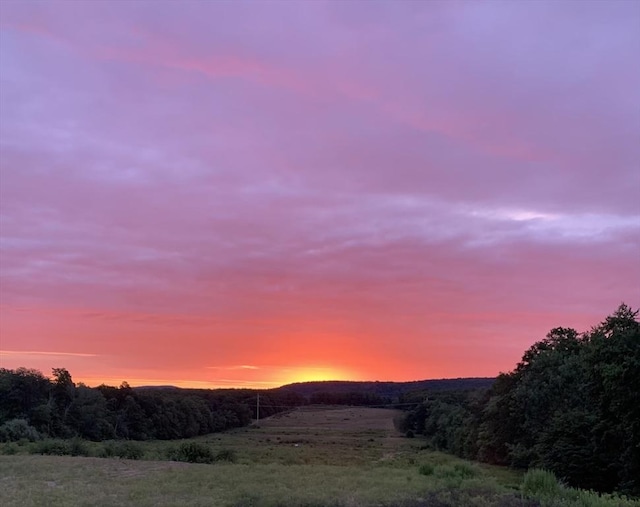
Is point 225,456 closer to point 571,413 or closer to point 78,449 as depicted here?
point 78,449

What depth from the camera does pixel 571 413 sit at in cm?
3806

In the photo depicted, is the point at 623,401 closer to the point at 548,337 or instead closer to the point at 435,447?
the point at 548,337

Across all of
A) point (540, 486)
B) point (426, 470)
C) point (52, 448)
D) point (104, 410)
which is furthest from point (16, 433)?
point (540, 486)

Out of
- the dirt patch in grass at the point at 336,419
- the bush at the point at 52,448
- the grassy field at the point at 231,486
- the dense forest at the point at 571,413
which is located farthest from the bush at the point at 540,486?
the dirt patch in grass at the point at 336,419

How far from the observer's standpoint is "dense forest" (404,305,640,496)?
90.9 ft

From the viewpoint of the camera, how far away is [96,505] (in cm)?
1719

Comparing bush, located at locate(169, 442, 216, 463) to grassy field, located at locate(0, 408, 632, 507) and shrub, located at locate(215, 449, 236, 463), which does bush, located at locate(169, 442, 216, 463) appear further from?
grassy field, located at locate(0, 408, 632, 507)

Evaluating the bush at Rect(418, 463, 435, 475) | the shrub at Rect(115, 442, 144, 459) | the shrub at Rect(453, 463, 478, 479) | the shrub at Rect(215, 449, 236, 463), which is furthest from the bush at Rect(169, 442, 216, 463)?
the shrub at Rect(453, 463, 478, 479)

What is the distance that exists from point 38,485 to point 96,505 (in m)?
5.95

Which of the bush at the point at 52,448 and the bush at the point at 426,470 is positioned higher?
the bush at the point at 426,470

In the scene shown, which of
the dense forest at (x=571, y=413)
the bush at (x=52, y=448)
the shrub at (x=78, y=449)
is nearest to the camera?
the dense forest at (x=571, y=413)

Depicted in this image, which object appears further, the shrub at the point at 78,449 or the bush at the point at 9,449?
the shrub at the point at 78,449

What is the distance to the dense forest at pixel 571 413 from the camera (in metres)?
27.7

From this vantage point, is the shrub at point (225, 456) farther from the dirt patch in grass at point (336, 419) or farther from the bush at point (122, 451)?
the dirt patch in grass at point (336, 419)
